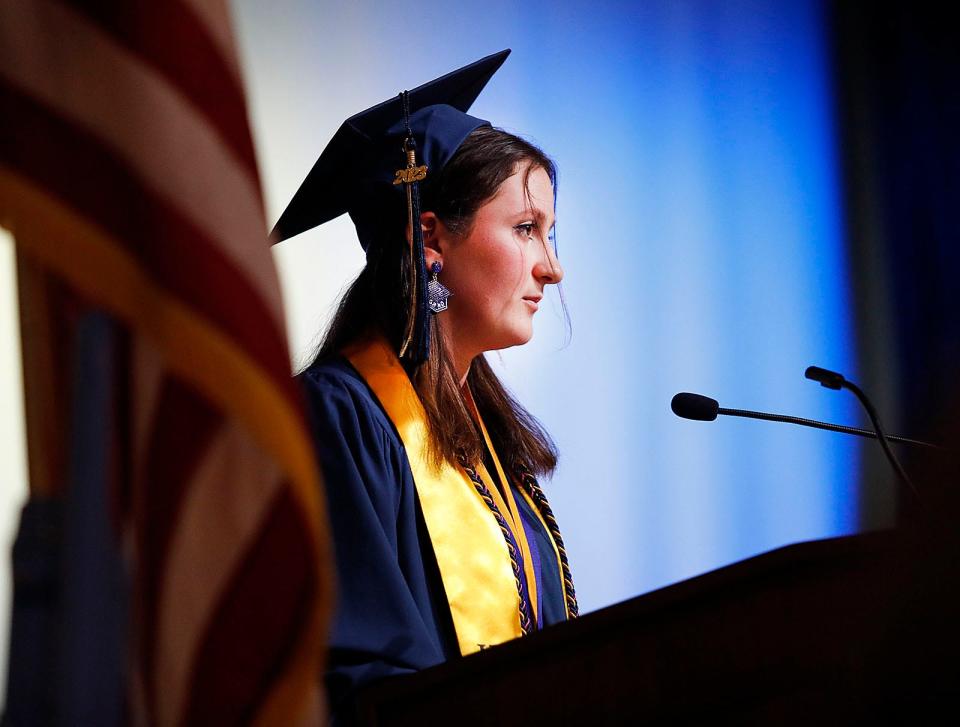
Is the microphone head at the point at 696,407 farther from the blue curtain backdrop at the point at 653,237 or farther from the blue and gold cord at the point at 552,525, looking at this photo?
the blue curtain backdrop at the point at 653,237

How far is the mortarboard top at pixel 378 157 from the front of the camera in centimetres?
214

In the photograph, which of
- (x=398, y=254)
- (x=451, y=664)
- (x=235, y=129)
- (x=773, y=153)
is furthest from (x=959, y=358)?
(x=235, y=129)

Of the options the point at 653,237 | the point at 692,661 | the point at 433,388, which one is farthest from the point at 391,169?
the point at 653,237

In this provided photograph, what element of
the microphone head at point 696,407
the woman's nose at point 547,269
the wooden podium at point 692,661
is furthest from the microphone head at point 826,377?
the wooden podium at point 692,661

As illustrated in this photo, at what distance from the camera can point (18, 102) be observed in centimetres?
79

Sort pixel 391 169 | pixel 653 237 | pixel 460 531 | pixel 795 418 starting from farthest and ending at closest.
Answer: pixel 653 237, pixel 391 169, pixel 460 531, pixel 795 418

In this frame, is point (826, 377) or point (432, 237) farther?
point (432, 237)

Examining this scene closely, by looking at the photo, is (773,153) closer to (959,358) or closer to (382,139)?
(959,358)

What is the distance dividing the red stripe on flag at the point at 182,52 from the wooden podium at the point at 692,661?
64cm

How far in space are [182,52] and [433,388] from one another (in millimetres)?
1402

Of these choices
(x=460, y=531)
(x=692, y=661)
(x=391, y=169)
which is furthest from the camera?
(x=391, y=169)

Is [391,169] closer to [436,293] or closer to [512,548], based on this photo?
[436,293]

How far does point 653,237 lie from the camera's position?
3.57 meters

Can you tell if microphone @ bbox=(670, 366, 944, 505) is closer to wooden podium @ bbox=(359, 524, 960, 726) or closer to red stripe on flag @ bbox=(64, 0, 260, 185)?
wooden podium @ bbox=(359, 524, 960, 726)
